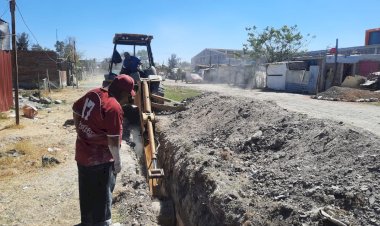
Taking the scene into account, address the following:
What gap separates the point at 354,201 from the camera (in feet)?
12.0

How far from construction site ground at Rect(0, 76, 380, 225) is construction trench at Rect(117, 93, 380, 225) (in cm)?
1

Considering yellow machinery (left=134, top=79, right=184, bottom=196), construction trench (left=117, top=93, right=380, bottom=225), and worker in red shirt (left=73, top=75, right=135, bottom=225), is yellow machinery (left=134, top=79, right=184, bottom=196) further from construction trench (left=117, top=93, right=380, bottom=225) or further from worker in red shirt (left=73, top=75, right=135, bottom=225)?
worker in red shirt (left=73, top=75, right=135, bottom=225)

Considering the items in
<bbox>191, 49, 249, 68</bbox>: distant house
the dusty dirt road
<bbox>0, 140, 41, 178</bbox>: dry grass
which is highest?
<bbox>191, 49, 249, 68</bbox>: distant house

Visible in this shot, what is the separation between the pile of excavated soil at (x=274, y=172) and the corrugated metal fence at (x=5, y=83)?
9.09 m

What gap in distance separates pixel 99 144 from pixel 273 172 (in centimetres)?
227

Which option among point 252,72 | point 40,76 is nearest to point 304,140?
point 40,76

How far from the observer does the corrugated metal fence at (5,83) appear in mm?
14333

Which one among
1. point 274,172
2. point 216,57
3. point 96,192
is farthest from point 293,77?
point 216,57

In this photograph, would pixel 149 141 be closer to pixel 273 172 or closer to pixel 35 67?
pixel 273 172

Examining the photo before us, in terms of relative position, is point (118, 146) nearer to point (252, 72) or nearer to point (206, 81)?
point (252, 72)

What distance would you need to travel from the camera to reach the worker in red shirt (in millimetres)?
3896

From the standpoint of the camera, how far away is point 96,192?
4180mm

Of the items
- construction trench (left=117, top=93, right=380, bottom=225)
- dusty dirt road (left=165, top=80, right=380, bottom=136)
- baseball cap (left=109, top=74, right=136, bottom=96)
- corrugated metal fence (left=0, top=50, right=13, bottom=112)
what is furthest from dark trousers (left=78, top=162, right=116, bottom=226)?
corrugated metal fence (left=0, top=50, right=13, bottom=112)

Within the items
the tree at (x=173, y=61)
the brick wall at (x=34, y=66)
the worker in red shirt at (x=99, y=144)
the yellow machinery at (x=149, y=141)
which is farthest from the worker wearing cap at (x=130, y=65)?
the tree at (x=173, y=61)
